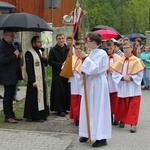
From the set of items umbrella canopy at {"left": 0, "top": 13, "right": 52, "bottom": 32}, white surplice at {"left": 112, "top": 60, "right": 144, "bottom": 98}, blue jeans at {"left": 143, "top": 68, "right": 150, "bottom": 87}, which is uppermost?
umbrella canopy at {"left": 0, "top": 13, "right": 52, "bottom": 32}

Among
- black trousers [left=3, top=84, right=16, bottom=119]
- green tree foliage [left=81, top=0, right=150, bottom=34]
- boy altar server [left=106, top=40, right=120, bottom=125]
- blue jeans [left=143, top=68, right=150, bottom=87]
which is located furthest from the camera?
green tree foliage [left=81, top=0, right=150, bottom=34]

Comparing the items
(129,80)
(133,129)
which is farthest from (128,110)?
(129,80)

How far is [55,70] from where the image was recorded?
9.14m

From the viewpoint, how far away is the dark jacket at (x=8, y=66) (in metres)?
7.92

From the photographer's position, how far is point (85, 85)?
6613mm

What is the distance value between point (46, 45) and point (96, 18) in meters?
37.0

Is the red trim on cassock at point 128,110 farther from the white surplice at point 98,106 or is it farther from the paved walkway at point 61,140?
the white surplice at point 98,106

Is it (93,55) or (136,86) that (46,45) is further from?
(93,55)

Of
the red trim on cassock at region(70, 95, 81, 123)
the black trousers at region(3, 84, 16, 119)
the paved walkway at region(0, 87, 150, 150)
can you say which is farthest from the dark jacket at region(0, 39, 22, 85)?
the red trim on cassock at region(70, 95, 81, 123)

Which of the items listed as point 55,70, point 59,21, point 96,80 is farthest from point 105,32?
point 59,21

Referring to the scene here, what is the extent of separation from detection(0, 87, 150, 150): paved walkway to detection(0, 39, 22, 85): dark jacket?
3.34 ft

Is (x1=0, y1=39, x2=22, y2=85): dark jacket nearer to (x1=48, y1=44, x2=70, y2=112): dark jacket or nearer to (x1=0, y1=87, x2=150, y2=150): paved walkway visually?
(x1=0, y1=87, x2=150, y2=150): paved walkway

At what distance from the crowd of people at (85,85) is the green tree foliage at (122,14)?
33.1 m

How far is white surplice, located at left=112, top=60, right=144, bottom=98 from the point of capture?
784cm
